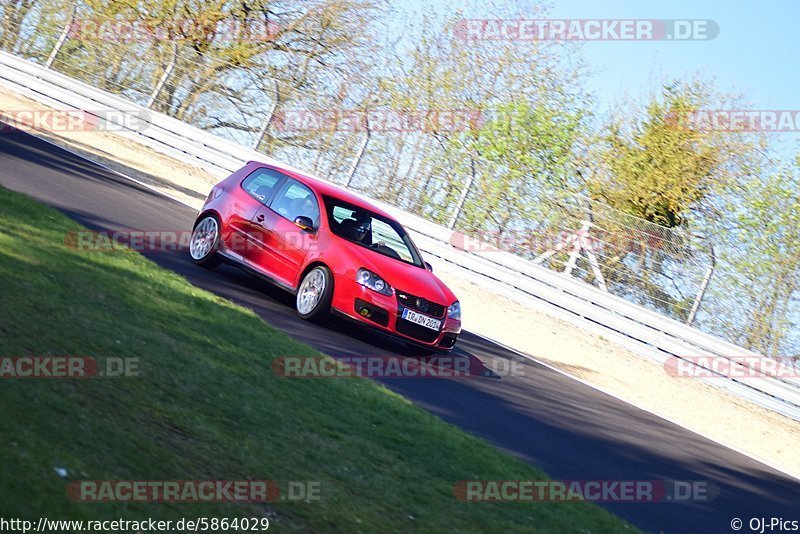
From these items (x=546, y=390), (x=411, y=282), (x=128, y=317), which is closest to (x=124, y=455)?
(x=128, y=317)

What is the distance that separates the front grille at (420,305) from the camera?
11.7 meters

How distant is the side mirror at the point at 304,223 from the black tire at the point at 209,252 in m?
1.11

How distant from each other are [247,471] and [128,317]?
273cm

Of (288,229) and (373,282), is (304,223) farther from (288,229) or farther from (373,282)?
(373,282)

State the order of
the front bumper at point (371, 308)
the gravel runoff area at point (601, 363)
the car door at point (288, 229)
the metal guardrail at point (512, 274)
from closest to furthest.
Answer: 1. the front bumper at point (371, 308)
2. the car door at point (288, 229)
3. the gravel runoff area at point (601, 363)
4. the metal guardrail at point (512, 274)

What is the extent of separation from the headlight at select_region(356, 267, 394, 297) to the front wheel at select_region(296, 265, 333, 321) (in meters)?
0.36

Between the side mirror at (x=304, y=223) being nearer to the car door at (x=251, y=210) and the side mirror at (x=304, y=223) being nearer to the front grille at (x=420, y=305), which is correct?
the car door at (x=251, y=210)

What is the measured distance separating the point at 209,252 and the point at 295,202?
1.27 m

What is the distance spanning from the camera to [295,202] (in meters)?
12.8

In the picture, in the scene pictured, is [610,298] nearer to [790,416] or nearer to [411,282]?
[790,416]

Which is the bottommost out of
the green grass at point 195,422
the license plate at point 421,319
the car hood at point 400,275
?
the green grass at point 195,422

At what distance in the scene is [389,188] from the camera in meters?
23.6

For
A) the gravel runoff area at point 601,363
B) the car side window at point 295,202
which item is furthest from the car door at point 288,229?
the gravel runoff area at point 601,363

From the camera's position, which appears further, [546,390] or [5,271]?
[546,390]
